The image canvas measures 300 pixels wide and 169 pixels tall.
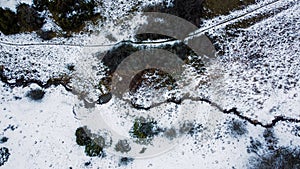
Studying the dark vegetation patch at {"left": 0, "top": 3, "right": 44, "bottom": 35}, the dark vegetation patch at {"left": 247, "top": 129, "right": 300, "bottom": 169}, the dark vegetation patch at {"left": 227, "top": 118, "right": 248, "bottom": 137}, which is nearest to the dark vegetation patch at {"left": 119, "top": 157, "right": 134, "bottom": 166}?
the dark vegetation patch at {"left": 227, "top": 118, "right": 248, "bottom": 137}

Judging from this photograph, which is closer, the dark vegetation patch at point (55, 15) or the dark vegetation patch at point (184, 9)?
the dark vegetation patch at point (184, 9)

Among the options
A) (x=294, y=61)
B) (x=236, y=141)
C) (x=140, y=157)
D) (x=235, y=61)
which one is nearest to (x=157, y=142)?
(x=140, y=157)

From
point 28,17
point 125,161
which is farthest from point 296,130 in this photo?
point 28,17

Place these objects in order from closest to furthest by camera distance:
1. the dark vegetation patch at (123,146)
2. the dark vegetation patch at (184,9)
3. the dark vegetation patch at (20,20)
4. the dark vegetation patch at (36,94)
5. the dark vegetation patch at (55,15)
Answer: the dark vegetation patch at (184,9), the dark vegetation patch at (123,146), the dark vegetation patch at (55,15), the dark vegetation patch at (20,20), the dark vegetation patch at (36,94)

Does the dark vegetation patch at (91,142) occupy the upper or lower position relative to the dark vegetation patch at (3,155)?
upper

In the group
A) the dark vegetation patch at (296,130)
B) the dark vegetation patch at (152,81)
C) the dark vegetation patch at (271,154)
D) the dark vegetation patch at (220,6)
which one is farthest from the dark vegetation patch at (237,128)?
the dark vegetation patch at (220,6)

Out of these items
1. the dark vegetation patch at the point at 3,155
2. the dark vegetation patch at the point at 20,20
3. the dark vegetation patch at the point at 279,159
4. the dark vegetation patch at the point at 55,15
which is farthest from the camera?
the dark vegetation patch at the point at 3,155

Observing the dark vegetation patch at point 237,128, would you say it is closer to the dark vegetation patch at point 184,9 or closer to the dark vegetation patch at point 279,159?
the dark vegetation patch at point 279,159
